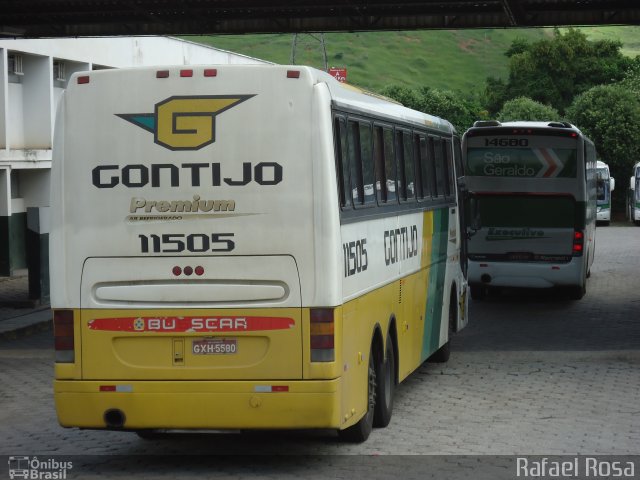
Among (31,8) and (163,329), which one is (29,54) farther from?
(163,329)

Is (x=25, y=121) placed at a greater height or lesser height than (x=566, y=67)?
lesser

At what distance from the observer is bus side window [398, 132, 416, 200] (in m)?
13.0

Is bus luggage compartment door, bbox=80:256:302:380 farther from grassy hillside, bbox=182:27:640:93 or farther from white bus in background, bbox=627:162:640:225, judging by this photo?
grassy hillside, bbox=182:27:640:93

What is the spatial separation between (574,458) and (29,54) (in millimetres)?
24158

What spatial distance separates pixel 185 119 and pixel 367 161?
2.08 meters

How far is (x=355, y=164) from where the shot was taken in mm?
10586

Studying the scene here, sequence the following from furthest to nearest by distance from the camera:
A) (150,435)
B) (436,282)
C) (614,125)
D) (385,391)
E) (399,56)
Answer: (399,56) < (614,125) < (436,282) < (385,391) < (150,435)

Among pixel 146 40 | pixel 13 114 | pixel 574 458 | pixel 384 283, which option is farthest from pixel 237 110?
pixel 146 40

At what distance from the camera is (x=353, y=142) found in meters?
10.6

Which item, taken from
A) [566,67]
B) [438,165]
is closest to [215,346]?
[438,165]

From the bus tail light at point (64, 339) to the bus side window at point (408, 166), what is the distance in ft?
13.7

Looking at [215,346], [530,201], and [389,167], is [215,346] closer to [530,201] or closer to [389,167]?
[389,167]

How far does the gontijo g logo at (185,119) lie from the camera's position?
9.55m

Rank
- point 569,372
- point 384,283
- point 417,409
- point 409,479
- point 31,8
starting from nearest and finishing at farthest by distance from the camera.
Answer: point 409,479
point 384,283
point 417,409
point 569,372
point 31,8
